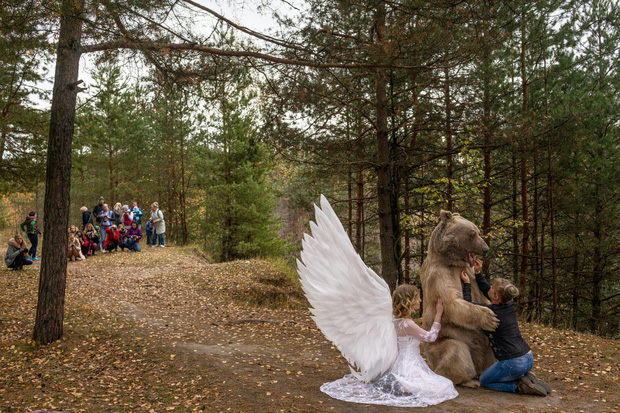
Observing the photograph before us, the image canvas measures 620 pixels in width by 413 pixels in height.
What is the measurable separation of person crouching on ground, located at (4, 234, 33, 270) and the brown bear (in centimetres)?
1092

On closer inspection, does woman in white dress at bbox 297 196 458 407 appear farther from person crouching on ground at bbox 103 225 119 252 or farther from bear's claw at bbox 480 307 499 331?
person crouching on ground at bbox 103 225 119 252

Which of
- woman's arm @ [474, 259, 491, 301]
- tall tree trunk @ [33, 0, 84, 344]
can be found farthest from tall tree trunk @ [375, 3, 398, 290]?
tall tree trunk @ [33, 0, 84, 344]

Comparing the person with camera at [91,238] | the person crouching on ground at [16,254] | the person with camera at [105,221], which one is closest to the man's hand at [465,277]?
the person crouching on ground at [16,254]

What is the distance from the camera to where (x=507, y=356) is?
4613 millimetres

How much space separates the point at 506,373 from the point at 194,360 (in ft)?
12.7

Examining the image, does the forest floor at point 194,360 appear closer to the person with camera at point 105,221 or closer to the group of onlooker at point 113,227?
the group of onlooker at point 113,227

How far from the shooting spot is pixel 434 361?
484 centimetres

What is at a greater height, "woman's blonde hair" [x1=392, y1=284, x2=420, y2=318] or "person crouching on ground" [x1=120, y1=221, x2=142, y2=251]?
"person crouching on ground" [x1=120, y1=221, x2=142, y2=251]

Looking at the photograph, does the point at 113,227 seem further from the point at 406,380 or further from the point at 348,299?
the point at 406,380

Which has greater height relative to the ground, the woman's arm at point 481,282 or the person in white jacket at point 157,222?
the person in white jacket at point 157,222

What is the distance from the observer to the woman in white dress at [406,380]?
170 inches

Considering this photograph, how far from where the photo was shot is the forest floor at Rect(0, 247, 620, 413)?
15.4ft

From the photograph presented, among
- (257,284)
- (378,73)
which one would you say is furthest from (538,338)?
(257,284)

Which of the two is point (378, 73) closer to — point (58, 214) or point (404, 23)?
point (404, 23)
